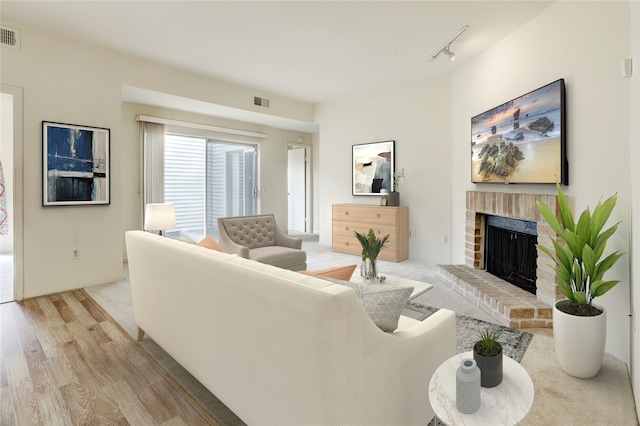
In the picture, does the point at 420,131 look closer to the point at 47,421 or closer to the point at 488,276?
the point at 488,276

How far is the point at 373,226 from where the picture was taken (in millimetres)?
5656

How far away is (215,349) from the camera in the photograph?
68.1 inches

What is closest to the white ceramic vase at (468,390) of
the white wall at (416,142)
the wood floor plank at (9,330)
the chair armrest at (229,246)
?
the wood floor plank at (9,330)

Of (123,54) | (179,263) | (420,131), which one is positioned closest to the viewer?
(179,263)

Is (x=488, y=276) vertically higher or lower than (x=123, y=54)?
lower

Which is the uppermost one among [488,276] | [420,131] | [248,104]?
[248,104]

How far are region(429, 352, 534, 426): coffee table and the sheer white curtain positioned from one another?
210 inches

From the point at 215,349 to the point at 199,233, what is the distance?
16.7 ft

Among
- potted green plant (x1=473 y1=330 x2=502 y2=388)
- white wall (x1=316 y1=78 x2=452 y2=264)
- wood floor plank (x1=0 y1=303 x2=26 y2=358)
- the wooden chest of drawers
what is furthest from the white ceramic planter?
wood floor plank (x1=0 y1=303 x2=26 y2=358)

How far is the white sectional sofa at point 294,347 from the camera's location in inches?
46.1

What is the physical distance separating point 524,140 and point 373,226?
2759mm

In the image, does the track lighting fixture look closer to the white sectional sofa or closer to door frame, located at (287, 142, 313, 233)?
the white sectional sofa

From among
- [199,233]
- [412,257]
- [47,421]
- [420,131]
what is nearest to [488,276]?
[412,257]

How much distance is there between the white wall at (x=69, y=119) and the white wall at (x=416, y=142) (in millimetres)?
3041
